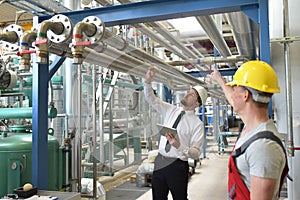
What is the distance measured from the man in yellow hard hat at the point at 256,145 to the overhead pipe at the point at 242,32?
1.08 m

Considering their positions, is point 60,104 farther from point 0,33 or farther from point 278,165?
point 278,165

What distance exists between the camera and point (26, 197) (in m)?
1.48

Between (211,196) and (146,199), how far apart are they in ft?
2.47

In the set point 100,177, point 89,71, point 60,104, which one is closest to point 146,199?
point 100,177

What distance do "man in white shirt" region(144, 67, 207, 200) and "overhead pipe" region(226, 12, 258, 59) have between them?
56cm

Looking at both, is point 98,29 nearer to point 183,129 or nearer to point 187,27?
point 183,129

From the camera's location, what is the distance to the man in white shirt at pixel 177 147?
1953 millimetres

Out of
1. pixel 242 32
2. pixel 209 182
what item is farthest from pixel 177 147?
pixel 209 182

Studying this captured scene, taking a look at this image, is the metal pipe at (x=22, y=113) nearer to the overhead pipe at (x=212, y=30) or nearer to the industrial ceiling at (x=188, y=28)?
the industrial ceiling at (x=188, y=28)

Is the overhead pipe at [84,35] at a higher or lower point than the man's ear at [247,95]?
higher

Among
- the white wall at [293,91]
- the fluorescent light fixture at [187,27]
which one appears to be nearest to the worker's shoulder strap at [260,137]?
the white wall at [293,91]

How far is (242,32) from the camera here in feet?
7.83

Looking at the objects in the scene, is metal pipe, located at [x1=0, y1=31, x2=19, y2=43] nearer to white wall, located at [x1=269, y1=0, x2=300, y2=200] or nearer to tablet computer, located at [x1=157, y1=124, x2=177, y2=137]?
tablet computer, located at [x1=157, y1=124, x2=177, y2=137]

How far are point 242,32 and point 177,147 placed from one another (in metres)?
1.11
